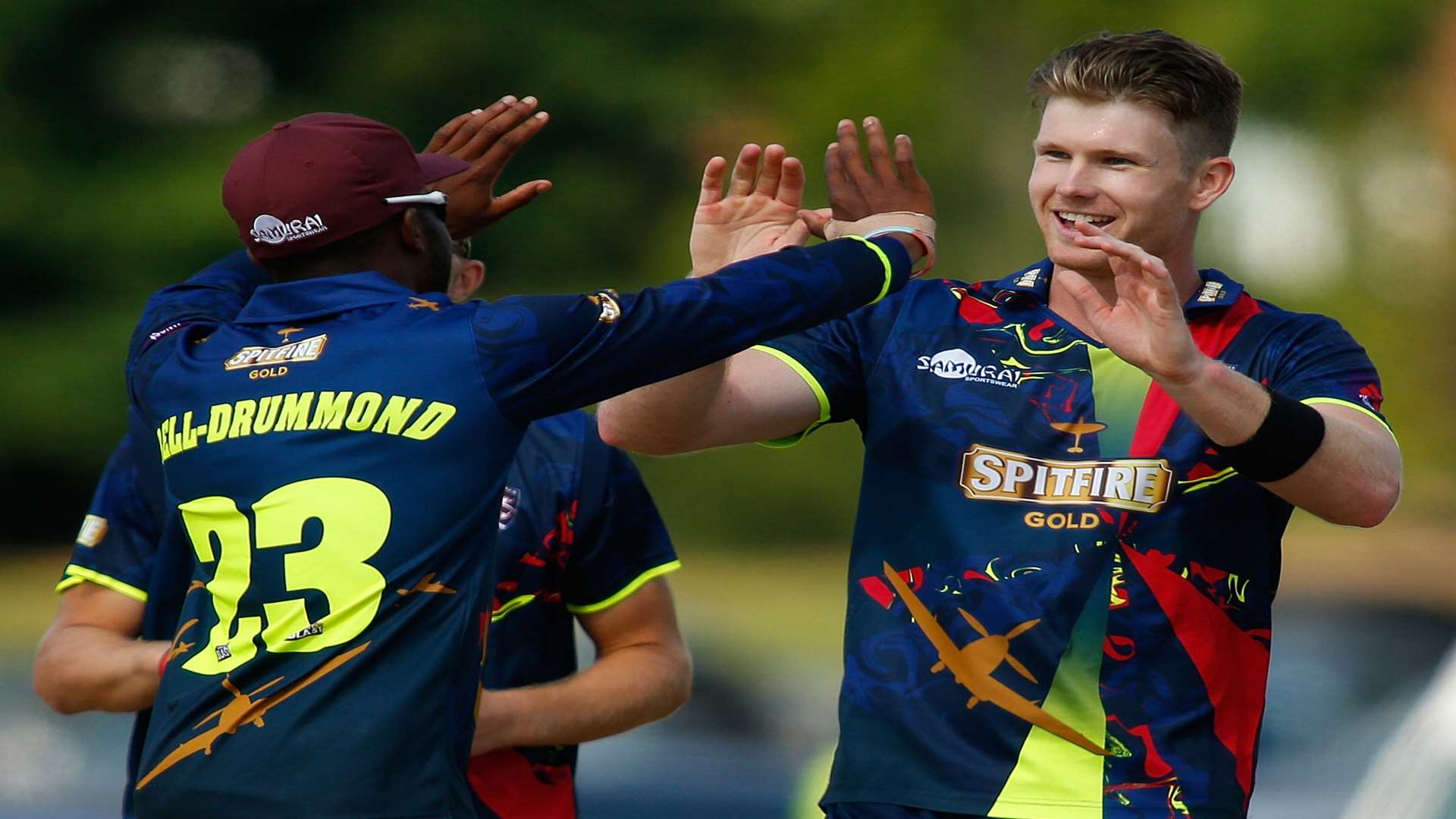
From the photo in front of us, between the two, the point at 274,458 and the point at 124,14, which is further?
the point at 124,14

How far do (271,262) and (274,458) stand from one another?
1.42 feet

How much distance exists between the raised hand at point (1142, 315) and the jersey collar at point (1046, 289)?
43 cm

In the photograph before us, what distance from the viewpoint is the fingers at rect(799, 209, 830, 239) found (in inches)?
141

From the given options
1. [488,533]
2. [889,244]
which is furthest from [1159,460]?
[488,533]

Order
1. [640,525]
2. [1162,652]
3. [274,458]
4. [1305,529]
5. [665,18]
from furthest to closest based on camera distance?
1. [665,18]
2. [1305,529]
3. [640,525]
4. [1162,652]
5. [274,458]

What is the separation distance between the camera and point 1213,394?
304 centimetres

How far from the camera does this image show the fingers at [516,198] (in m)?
3.88

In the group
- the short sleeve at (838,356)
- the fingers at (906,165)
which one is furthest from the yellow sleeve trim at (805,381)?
the fingers at (906,165)

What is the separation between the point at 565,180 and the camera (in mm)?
14797

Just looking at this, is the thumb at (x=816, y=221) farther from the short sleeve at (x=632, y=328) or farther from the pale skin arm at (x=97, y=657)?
the pale skin arm at (x=97, y=657)

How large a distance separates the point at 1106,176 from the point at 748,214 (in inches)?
24.7

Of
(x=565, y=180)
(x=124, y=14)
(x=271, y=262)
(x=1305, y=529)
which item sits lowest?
(x=1305, y=529)

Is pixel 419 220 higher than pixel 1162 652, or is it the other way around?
pixel 419 220

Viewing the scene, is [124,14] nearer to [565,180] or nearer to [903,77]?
[565,180]
